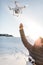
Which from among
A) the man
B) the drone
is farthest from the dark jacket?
the drone

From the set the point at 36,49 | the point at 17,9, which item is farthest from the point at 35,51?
the point at 17,9

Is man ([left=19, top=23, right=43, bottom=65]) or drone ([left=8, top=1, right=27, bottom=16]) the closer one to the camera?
man ([left=19, top=23, right=43, bottom=65])

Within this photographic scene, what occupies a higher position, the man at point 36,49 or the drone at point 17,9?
the drone at point 17,9

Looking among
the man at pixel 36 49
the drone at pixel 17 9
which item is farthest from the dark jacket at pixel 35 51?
the drone at pixel 17 9

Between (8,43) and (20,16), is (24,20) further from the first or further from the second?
(8,43)

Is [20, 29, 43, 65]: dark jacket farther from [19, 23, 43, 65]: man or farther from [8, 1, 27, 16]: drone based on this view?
[8, 1, 27, 16]: drone

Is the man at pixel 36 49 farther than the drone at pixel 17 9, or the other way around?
the drone at pixel 17 9

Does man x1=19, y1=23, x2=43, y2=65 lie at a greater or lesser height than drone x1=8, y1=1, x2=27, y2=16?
lesser

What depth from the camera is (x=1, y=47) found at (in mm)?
2553

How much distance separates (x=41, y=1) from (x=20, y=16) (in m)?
0.31

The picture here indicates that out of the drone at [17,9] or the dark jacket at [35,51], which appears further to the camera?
the drone at [17,9]

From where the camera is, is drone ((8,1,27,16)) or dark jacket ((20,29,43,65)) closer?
dark jacket ((20,29,43,65))

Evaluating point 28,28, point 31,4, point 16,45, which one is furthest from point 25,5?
point 16,45

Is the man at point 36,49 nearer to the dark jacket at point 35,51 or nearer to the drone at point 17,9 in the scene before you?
the dark jacket at point 35,51
